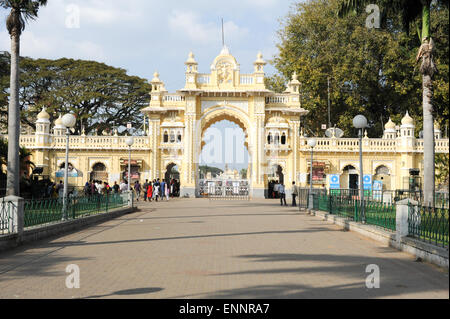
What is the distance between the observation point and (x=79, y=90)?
1869 inches

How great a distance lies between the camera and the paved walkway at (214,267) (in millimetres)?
6766

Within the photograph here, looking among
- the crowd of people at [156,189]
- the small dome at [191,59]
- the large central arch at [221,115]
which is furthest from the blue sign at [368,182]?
the small dome at [191,59]

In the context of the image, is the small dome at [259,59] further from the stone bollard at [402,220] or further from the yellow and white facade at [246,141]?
the stone bollard at [402,220]

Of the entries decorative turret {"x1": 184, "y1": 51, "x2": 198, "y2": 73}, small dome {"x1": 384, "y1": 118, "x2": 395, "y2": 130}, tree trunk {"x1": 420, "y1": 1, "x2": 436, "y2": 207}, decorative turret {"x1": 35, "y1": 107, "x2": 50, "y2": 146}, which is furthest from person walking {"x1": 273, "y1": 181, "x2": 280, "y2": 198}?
decorative turret {"x1": 35, "y1": 107, "x2": 50, "y2": 146}

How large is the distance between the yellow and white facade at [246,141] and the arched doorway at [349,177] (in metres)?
0.11

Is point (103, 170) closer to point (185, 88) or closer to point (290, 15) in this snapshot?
point (185, 88)

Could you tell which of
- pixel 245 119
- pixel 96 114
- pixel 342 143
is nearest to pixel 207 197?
pixel 245 119

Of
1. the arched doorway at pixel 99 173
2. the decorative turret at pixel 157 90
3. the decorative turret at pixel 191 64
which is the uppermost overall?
the decorative turret at pixel 191 64

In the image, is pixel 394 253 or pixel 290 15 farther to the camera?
pixel 290 15

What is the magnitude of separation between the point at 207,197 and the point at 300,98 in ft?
41.2

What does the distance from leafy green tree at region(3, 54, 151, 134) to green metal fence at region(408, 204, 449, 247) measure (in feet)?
131

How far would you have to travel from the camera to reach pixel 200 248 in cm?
1096

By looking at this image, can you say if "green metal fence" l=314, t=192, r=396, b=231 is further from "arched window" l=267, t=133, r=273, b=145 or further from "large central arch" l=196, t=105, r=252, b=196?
"large central arch" l=196, t=105, r=252, b=196

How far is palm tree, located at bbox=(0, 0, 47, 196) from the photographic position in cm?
1543
